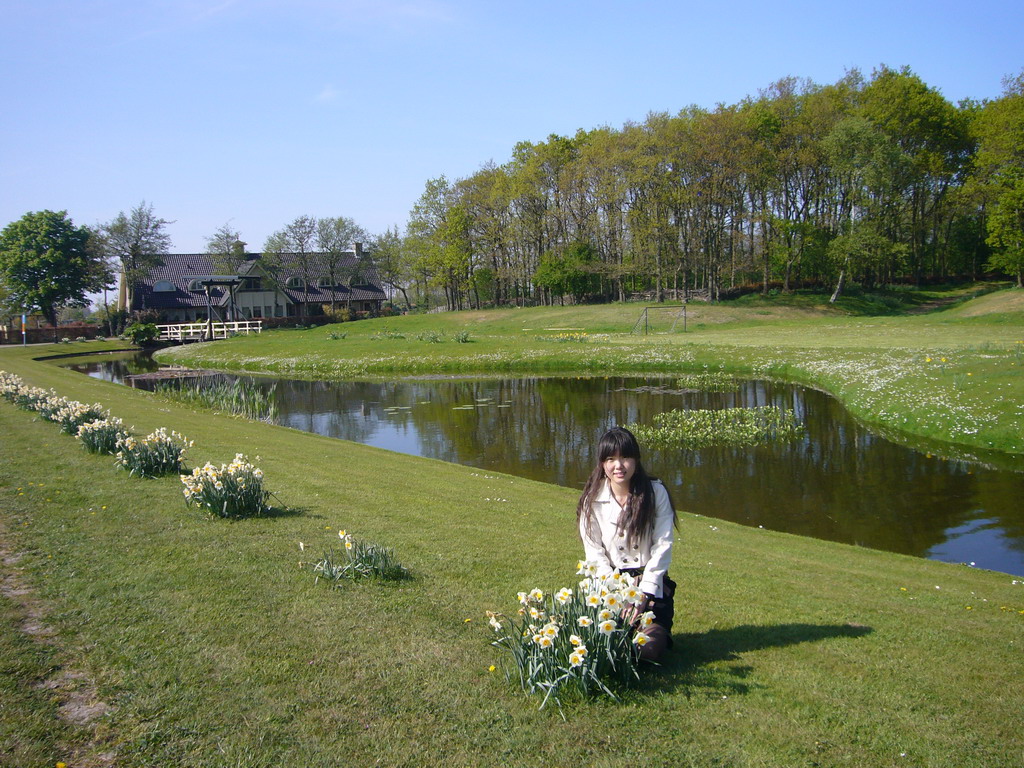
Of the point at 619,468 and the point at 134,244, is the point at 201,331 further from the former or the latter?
the point at 619,468

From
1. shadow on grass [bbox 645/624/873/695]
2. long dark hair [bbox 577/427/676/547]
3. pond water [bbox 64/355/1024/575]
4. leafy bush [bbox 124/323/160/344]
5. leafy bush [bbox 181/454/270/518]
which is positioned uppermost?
leafy bush [bbox 124/323/160/344]

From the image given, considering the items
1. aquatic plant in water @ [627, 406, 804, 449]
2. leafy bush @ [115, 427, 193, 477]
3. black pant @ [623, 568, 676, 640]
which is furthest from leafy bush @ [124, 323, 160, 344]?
black pant @ [623, 568, 676, 640]

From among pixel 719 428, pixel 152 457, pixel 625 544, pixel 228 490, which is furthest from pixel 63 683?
pixel 719 428

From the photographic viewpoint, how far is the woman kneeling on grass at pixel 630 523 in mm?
5227

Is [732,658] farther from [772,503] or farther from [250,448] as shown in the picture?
[250,448]

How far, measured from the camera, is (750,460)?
17047 mm

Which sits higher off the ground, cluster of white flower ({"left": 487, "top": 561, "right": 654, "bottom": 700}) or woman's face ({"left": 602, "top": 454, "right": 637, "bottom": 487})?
woman's face ({"left": 602, "top": 454, "right": 637, "bottom": 487})

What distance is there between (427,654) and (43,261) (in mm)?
87784

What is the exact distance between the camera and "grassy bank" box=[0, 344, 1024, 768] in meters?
4.14

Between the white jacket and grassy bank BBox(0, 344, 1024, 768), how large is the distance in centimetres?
69

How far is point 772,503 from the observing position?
1387cm

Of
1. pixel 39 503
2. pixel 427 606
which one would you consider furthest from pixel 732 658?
pixel 39 503

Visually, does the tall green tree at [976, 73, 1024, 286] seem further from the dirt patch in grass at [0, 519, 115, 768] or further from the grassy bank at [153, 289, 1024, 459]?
the dirt patch in grass at [0, 519, 115, 768]

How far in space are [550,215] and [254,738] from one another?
7097 centimetres
